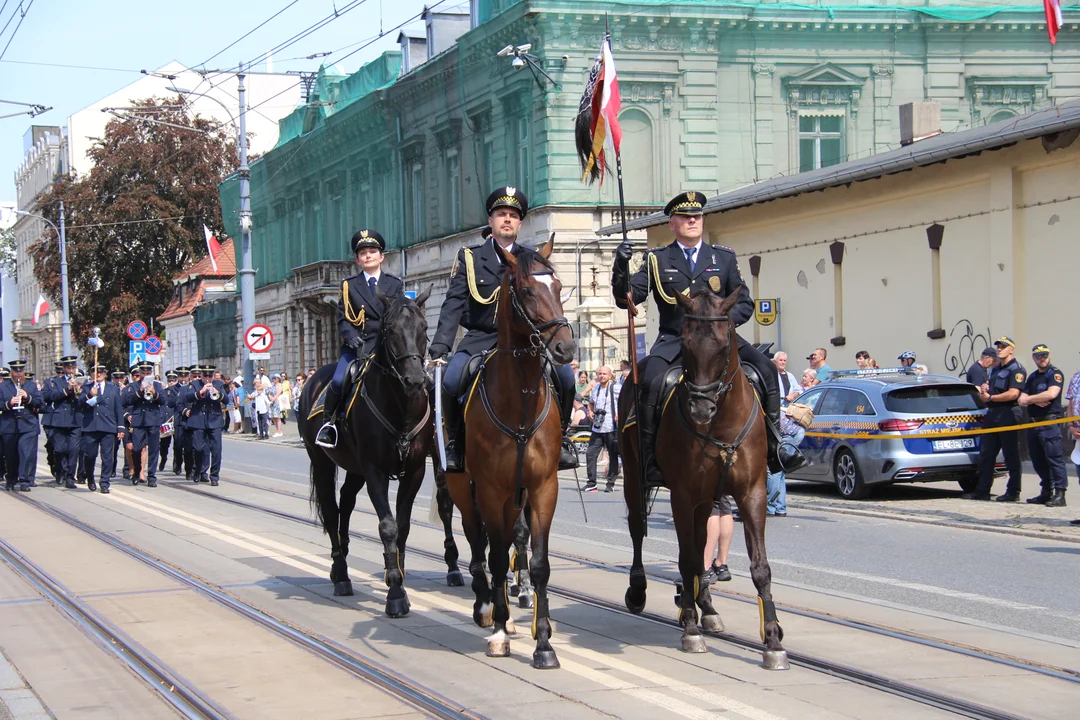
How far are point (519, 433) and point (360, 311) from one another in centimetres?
286

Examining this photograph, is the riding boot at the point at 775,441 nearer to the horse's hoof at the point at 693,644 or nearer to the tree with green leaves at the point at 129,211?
the horse's hoof at the point at 693,644

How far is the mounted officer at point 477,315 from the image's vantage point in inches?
360

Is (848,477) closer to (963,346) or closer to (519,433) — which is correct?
(963,346)

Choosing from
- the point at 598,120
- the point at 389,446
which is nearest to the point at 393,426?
the point at 389,446

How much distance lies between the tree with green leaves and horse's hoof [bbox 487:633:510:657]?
65134 millimetres

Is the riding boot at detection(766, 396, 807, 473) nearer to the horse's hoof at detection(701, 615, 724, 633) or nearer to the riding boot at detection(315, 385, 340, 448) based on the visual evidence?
the horse's hoof at detection(701, 615, 724, 633)

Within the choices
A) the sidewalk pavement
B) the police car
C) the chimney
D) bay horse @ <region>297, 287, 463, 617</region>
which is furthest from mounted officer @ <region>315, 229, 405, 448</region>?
the chimney

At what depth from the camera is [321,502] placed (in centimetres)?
1164

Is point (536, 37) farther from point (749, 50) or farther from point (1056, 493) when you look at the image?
point (1056, 493)

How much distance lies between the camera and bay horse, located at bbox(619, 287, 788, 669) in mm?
8062

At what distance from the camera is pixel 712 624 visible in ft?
29.1

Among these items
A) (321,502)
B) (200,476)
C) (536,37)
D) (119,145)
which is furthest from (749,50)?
(119,145)

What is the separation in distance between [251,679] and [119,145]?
225 ft

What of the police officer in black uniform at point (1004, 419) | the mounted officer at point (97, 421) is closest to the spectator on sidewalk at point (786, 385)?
the police officer in black uniform at point (1004, 419)
